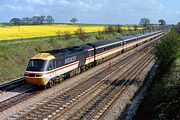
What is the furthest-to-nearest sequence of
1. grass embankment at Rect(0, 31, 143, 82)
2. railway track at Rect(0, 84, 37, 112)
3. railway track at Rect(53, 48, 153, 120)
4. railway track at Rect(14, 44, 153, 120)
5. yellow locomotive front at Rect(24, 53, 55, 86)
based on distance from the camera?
grass embankment at Rect(0, 31, 143, 82), yellow locomotive front at Rect(24, 53, 55, 86), railway track at Rect(0, 84, 37, 112), railway track at Rect(14, 44, 153, 120), railway track at Rect(53, 48, 153, 120)

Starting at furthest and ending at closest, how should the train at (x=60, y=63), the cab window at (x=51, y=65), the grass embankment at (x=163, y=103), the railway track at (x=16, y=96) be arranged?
1. the cab window at (x=51, y=65)
2. the train at (x=60, y=63)
3. the railway track at (x=16, y=96)
4. the grass embankment at (x=163, y=103)

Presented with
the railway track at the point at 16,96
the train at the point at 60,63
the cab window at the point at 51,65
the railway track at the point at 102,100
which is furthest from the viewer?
the cab window at the point at 51,65

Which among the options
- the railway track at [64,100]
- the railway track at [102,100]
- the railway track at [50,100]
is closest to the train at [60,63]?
the railway track at [50,100]

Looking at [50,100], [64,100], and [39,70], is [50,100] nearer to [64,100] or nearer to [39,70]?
[64,100]

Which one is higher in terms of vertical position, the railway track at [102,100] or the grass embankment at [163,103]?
the grass embankment at [163,103]

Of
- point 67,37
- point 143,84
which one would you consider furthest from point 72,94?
point 67,37

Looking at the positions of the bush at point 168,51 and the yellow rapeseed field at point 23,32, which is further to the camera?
the yellow rapeseed field at point 23,32

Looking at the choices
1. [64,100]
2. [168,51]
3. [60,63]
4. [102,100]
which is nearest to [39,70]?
[60,63]

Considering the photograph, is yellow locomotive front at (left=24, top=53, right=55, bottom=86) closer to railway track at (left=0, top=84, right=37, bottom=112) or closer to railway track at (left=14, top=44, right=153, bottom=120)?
railway track at (left=0, top=84, right=37, bottom=112)

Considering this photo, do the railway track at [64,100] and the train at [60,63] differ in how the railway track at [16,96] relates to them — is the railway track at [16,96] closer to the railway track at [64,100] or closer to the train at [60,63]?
the train at [60,63]

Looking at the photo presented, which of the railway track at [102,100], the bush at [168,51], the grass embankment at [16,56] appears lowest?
the railway track at [102,100]

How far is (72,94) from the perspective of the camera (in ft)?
79.0

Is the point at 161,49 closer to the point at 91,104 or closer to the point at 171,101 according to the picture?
the point at 91,104

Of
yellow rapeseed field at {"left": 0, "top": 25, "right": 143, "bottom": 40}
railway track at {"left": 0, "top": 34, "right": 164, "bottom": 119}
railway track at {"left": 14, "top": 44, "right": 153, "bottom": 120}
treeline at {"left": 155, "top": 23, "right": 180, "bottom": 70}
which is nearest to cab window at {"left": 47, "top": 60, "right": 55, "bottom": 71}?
railway track at {"left": 0, "top": 34, "right": 164, "bottom": 119}
